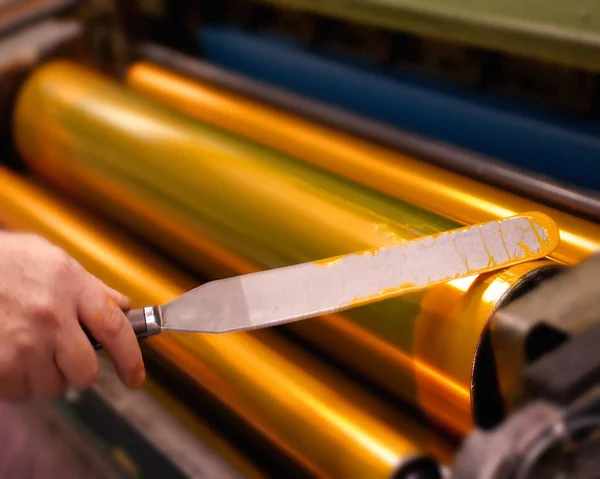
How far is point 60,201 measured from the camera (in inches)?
41.8

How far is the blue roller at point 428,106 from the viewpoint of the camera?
0.84 meters

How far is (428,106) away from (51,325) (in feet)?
2.12

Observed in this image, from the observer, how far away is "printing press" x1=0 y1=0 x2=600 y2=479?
1.86ft

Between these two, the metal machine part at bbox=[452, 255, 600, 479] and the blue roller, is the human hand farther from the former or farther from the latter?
the blue roller

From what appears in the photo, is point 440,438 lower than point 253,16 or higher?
lower

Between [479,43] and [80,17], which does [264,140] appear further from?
[80,17]

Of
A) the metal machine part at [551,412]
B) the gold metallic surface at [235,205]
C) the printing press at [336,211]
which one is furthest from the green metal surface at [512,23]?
the metal machine part at [551,412]

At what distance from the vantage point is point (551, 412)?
0.40m

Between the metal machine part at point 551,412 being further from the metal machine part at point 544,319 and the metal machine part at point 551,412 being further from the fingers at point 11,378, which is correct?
the fingers at point 11,378

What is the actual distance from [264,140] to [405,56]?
0.98 ft

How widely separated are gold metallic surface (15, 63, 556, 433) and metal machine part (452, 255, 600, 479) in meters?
0.10

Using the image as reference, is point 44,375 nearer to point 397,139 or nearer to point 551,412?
point 551,412

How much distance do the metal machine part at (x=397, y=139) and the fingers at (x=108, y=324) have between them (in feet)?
1.59

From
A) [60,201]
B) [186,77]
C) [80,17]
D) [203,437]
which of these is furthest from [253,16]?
[203,437]
